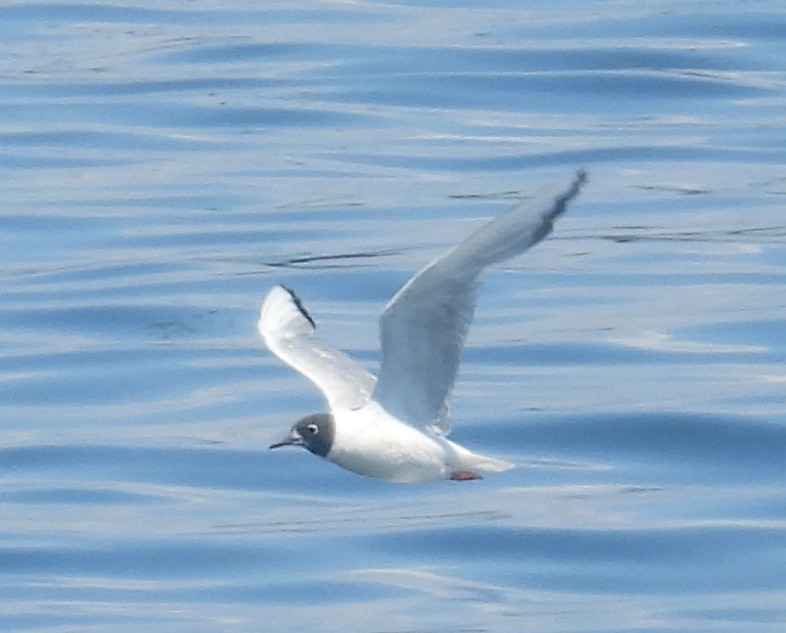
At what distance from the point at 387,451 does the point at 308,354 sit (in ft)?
3.73

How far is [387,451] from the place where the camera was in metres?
10.9

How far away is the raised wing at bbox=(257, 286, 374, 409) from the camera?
458 inches

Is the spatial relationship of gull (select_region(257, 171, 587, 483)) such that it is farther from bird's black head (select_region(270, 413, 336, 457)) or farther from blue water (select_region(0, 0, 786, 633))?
blue water (select_region(0, 0, 786, 633))

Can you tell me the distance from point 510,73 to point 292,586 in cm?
1352

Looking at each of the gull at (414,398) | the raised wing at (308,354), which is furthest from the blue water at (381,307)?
the gull at (414,398)

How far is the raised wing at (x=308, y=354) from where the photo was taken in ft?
38.2

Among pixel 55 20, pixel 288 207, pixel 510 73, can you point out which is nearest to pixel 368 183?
pixel 288 207

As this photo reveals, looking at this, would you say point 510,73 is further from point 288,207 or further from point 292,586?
point 292,586

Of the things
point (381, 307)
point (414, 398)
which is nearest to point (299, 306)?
point (414, 398)

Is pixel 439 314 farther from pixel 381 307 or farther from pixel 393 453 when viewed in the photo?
pixel 381 307

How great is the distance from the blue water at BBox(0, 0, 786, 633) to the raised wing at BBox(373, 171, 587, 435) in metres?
3.15

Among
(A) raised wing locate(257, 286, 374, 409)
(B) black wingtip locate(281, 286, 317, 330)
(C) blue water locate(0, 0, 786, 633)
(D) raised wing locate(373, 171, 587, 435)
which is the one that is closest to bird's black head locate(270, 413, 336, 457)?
(D) raised wing locate(373, 171, 587, 435)

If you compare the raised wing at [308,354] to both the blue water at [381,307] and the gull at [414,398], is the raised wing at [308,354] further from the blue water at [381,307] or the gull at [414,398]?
the blue water at [381,307]

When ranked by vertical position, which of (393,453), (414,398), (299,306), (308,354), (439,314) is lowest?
(393,453)
